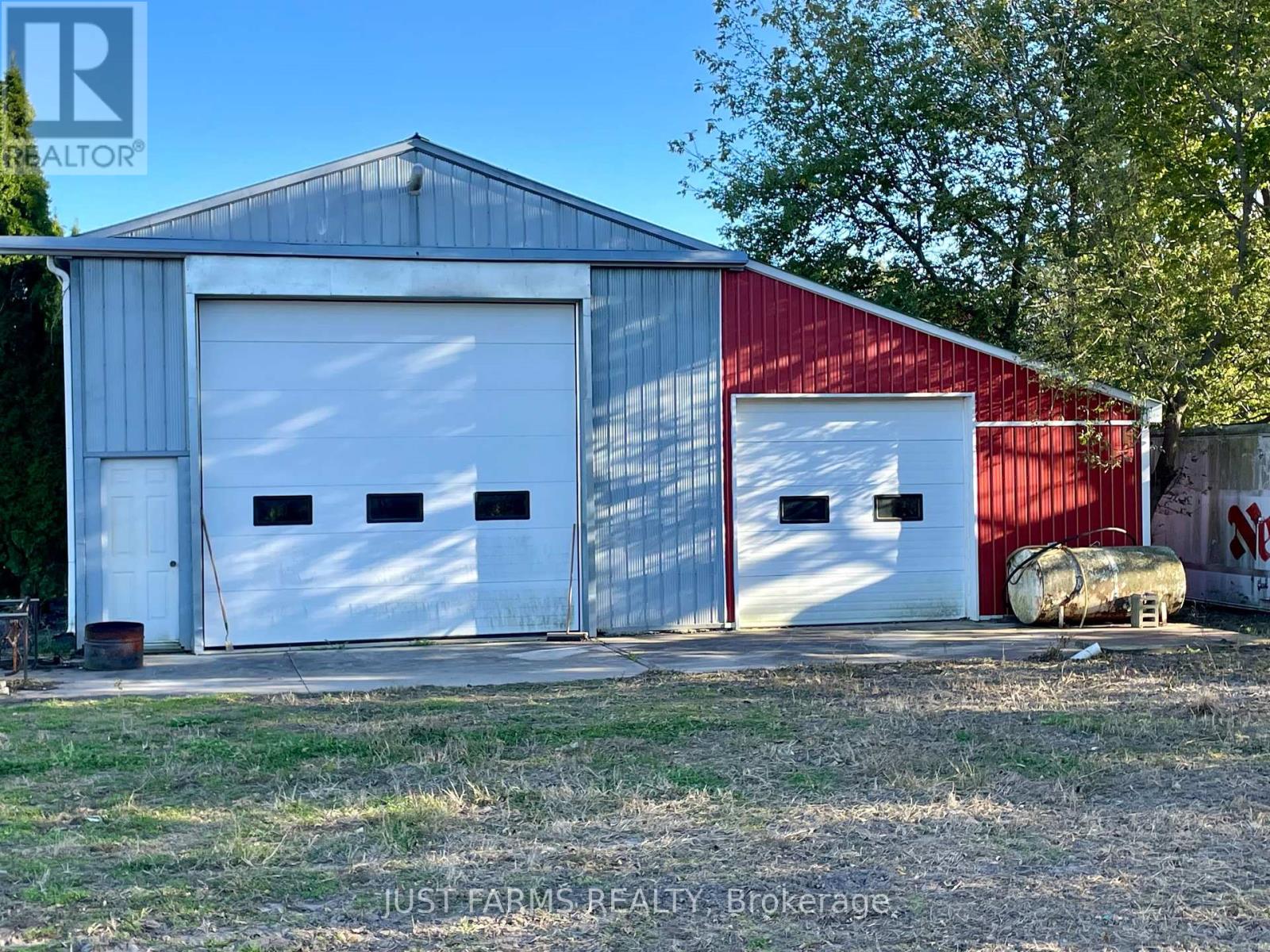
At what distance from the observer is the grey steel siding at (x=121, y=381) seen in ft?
41.3

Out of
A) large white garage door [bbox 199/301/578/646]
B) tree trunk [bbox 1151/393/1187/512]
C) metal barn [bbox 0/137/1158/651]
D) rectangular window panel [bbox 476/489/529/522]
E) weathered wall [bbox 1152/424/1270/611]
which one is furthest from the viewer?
tree trunk [bbox 1151/393/1187/512]

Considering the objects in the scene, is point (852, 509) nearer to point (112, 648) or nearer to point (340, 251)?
point (340, 251)

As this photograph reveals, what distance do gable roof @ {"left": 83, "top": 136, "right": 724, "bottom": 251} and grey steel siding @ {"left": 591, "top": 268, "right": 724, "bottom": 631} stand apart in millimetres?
590

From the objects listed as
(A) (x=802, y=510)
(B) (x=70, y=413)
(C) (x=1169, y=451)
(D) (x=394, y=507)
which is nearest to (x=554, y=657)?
(D) (x=394, y=507)

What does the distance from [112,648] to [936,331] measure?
9680 millimetres

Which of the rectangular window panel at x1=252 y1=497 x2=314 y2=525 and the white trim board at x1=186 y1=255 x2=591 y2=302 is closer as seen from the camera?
the white trim board at x1=186 y1=255 x2=591 y2=302

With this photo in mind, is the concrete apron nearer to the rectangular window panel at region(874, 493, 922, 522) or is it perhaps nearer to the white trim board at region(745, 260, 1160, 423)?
the rectangular window panel at region(874, 493, 922, 522)

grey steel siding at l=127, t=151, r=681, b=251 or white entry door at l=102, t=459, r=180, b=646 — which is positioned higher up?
grey steel siding at l=127, t=151, r=681, b=251

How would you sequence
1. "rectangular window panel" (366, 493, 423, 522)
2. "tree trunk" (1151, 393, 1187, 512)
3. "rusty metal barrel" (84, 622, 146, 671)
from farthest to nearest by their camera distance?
1. "tree trunk" (1151, 393, 1187, 512)
2. "rectangular window panel" (366, 493, 423, 522)
3. "rusty metal barrel" (84, 622, 146, 671)

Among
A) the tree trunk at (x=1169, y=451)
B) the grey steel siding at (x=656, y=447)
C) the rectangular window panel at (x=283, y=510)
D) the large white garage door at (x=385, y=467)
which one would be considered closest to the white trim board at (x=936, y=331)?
the tree trunk at (x=1169, y=451)

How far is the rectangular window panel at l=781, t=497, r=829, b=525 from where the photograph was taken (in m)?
14.5

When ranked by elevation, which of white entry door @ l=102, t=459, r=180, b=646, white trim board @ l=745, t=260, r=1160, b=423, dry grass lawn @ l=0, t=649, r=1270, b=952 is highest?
white trim board @ l=745, t=260, r=1160, b=423

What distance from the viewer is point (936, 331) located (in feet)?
48.3

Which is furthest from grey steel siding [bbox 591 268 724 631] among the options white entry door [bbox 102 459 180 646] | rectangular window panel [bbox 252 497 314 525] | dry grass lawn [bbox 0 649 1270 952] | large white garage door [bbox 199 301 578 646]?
white entry door [bbox 102 459 180 646]
